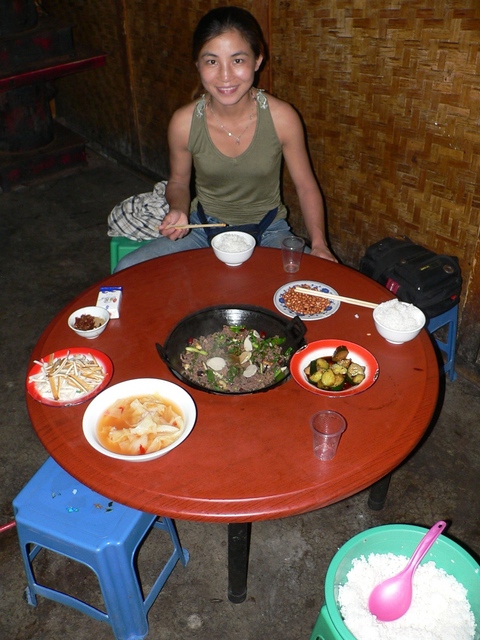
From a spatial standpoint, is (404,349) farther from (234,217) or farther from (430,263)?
(234,217)

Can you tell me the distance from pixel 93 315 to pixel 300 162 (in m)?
1.67

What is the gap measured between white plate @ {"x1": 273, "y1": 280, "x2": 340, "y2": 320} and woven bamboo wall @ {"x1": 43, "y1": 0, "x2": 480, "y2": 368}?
4.46ft

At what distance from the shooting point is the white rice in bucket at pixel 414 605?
1836 mm

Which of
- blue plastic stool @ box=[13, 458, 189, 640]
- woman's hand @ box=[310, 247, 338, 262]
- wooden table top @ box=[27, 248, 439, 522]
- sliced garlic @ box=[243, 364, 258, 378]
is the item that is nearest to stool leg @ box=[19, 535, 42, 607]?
blue plastic stool @ box=[13, 458, 189, 640]

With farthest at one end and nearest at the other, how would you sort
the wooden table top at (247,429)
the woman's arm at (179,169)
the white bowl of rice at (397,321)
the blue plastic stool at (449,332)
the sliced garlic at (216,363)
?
the blue plastic stool at (449,332) → the woman's arm at (179,169) → the sliced garlic at (216,363) → the white bowl of rice at (397,321) → the wooden table top at (247,429)

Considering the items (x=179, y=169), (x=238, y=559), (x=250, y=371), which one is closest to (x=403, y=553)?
(x=238, y=559)

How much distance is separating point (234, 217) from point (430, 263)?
124 centimetres

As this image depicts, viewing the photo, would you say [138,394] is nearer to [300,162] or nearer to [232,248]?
[232,248]

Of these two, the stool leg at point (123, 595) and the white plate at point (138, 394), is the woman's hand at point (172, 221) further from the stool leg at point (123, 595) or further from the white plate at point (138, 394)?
the stool leg at point (123, 595)

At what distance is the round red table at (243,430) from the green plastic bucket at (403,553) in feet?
1.23

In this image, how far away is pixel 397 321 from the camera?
7.23 ft

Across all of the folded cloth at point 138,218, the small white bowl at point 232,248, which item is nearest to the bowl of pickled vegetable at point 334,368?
the small white bowl at point 232,248

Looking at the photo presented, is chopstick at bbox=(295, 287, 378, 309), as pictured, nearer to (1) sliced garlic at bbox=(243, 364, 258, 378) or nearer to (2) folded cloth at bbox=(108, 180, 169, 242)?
(1) sliced garlic at bbox=(243, 364, 258, 378)

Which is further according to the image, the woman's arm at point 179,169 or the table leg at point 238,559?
the woman's arm at point 179,169
